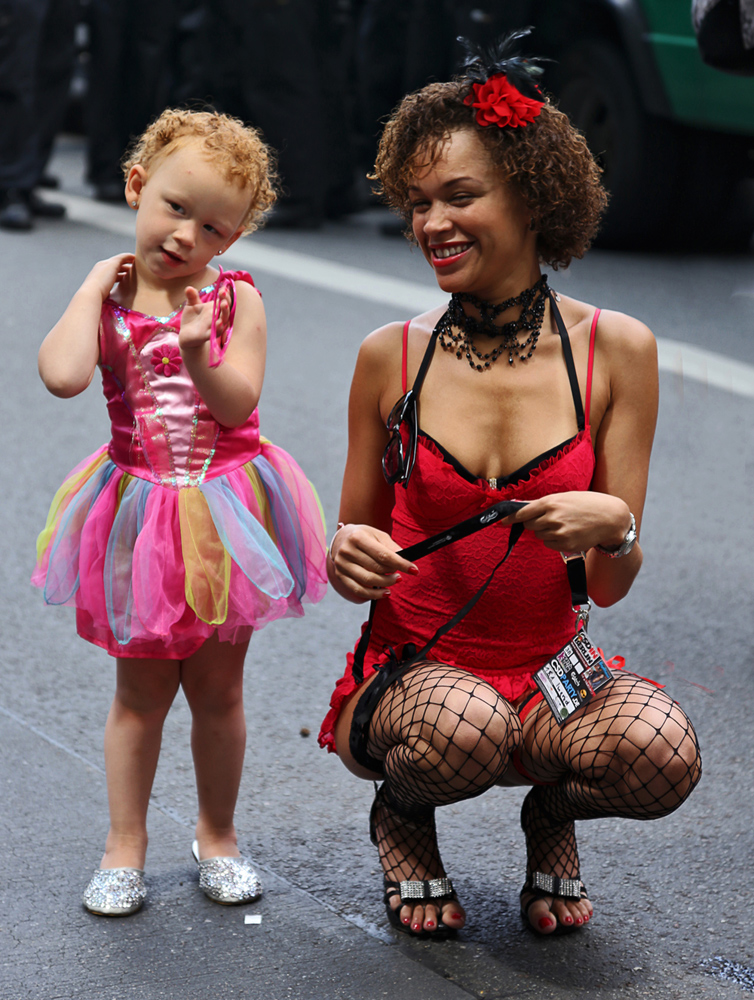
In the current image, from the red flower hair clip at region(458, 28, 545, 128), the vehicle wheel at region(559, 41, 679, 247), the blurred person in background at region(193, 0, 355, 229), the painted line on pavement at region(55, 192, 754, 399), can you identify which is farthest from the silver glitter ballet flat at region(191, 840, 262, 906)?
the blurred person in background at region(193, 0, 355, 229)

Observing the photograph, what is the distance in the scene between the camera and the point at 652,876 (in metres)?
2.73

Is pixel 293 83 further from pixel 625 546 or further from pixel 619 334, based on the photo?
pixel 625 546

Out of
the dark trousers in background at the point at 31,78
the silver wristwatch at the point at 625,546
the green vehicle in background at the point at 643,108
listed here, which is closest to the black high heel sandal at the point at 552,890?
the silver wristwatch at the point at 625,546

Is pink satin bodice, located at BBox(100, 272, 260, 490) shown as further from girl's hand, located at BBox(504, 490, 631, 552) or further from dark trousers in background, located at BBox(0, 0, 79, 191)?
dark trousers in background, located at BBox(0, 0, 79, 191)

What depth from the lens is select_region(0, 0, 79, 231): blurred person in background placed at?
8133mm

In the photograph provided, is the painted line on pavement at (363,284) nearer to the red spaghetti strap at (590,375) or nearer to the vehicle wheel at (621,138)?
the vehicle wheel at (621,138)

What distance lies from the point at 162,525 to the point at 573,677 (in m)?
0.76

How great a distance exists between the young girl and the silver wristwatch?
1.79ft

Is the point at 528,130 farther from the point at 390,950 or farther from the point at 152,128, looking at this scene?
the point at 390,950

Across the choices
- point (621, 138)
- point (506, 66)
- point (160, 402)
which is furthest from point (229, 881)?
point (621, 138)

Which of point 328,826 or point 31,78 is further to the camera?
point 31,78

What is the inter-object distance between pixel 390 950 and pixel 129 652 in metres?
0.69

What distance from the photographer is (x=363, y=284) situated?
7488mm

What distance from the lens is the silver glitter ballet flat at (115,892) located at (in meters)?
2.48
